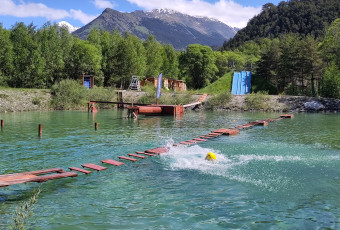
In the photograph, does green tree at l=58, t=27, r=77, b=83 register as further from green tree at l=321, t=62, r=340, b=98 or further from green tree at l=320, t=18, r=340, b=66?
green tree at l=320, t=18, r=340, b=66

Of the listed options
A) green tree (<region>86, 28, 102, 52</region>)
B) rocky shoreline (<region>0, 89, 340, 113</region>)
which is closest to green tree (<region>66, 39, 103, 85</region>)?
green tree (<region>86, 28, 102, 52</region>)

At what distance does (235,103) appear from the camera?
177 ft

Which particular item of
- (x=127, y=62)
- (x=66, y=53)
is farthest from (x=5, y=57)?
(x=127, y=62)

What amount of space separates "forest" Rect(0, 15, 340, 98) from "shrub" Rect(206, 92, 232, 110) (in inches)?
530

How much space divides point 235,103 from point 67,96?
2774 centimetres

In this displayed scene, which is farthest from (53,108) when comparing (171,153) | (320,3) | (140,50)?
(320,3)

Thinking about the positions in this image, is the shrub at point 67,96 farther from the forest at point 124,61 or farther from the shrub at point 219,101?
the shrub at point 219,101

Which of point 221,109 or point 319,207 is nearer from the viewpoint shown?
point 319,207

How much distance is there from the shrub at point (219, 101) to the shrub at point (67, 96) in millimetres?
21060

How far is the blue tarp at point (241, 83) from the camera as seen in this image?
65562mm

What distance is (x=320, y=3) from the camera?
173 m

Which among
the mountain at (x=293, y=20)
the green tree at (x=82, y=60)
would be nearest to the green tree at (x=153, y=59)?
the green tree at (x=82, y=60)

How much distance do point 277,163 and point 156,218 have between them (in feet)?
24.5

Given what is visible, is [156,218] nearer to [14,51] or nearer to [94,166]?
[94,166]
